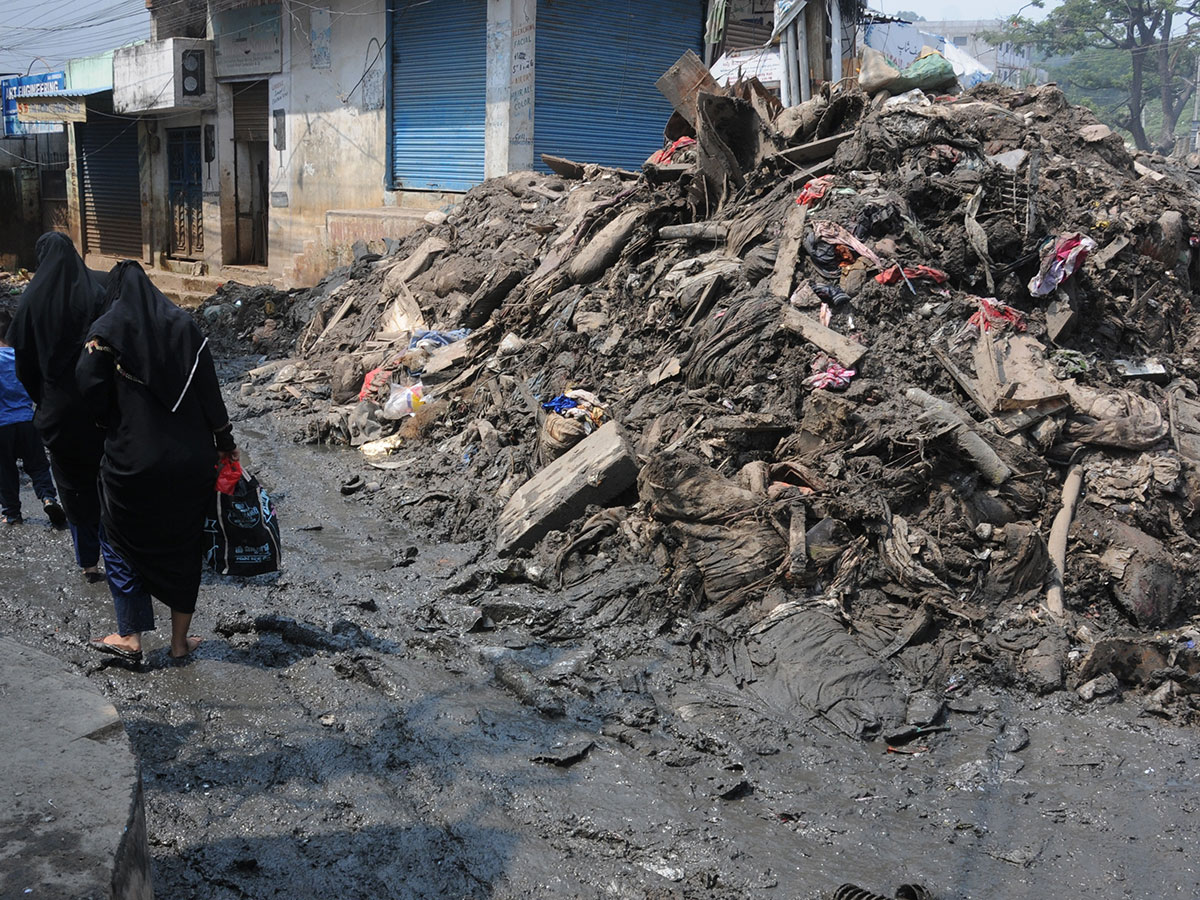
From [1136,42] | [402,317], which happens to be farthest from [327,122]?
[1136,42]

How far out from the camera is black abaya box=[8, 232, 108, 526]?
4219 millimetres

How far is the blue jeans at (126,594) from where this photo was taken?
404 centimetres

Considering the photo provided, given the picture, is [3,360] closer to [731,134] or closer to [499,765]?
[499,765]

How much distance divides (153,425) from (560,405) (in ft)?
9.94

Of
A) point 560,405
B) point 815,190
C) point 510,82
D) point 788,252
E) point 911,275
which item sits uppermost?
point 510,82

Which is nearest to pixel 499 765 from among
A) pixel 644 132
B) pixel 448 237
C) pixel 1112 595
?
pixel 1112 595

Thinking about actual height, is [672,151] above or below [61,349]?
above

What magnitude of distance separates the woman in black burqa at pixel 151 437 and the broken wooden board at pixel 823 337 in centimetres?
330

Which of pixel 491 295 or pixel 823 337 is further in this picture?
pixel 491 295

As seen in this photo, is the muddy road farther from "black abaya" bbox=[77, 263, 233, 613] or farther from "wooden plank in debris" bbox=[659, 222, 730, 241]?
"wooden plank in debris" bbox=[659, 222, 730, 241]

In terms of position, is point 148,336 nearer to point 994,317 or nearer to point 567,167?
point 994,317

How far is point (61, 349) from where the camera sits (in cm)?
430

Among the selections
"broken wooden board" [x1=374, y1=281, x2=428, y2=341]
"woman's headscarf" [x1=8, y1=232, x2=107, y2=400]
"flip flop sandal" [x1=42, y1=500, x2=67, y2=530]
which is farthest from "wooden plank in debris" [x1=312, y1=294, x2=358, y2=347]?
"woman's headscarf" [x1=8, y1=232, x2=107, y2=400]

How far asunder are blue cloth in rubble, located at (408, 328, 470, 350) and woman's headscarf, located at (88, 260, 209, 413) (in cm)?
517
